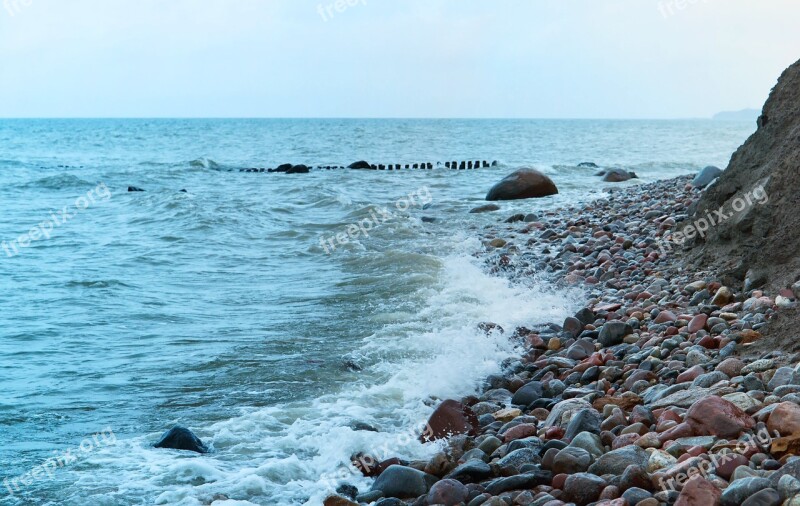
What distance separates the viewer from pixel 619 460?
3865mm

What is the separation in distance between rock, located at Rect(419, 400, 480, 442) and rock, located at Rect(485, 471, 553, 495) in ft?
3.25

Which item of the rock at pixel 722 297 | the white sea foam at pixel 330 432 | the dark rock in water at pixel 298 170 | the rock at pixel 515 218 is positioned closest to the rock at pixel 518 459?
the white sea foam at pixel 330 432

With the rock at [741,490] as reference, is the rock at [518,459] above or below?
below

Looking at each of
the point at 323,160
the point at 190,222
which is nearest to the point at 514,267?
the point at 190,222

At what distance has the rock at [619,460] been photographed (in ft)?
12.5

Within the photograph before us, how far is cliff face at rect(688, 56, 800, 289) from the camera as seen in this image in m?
6.24

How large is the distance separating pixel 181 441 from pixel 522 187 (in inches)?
622

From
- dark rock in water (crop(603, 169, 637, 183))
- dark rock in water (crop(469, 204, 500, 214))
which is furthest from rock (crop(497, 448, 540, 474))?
dark rock in water (crop(603, 169, 637, 183))

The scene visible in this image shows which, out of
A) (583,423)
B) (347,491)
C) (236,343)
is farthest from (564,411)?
(236,343)

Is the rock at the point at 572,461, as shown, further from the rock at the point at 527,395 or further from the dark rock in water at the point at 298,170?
the dark rock in water at the point at 298,170

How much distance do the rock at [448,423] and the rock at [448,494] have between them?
0.91 metres

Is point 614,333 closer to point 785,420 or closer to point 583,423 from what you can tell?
point 583,423

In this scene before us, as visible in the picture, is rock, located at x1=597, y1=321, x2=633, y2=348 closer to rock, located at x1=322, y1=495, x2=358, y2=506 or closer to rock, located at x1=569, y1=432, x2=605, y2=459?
rock, located at x1=569, y1=432, x2=605, y2=459

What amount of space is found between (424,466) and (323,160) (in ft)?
120
